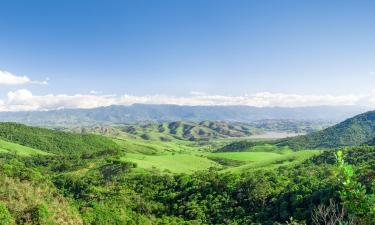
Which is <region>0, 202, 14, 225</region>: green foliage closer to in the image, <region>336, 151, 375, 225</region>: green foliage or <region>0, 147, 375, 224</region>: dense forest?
<region>0, 147, 375, 224</region>: dense forest

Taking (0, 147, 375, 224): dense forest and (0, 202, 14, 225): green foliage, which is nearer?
(0, 202, 14, 225): green foliage

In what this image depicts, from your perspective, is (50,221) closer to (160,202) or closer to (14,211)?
(14,211)

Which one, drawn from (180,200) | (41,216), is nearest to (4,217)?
(41,216)

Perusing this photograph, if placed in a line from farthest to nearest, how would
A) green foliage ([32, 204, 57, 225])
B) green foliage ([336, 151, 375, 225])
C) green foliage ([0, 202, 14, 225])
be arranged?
green foliage ([32, 204, 57, 225]) → green foliage ([0, 202, 14, 225]) → green foliage ([336, 151, 375, 225])

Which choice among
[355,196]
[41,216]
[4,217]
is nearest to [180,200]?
[41,216]

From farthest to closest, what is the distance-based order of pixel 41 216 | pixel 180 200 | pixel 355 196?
→ 1. pixel 180 200
2. pixel 41 216
3. pixel 355 196

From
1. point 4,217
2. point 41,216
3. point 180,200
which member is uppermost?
point 4,217

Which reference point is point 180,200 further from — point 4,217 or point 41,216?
point 4,217

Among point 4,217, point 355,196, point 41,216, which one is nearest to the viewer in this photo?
point 355,196

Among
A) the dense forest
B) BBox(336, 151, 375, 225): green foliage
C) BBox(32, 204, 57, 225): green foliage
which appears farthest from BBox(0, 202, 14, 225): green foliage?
BBox(336, 151, 375, 225): green foliage

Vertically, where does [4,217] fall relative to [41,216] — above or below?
above

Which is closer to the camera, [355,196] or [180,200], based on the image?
[355,196]

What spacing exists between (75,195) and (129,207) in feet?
145

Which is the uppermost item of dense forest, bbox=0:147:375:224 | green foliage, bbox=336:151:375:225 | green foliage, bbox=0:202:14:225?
green foliage, bbox=336:151:375:225
